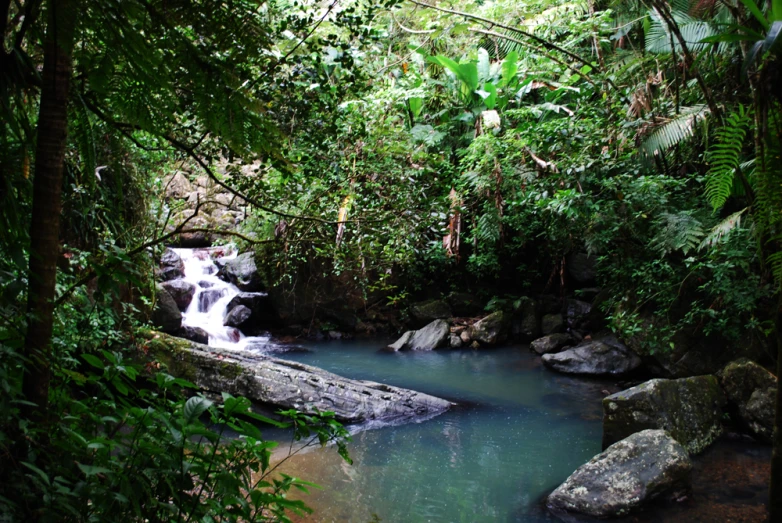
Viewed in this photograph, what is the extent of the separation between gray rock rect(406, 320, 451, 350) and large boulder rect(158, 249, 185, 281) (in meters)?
5.34

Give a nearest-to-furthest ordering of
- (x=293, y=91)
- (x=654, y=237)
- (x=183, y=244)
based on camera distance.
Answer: (x=293, y=91)
(x=654, y=237)
(x=183, y=244)

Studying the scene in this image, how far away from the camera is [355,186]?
5.13 metres

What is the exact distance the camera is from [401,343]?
9.91 meters

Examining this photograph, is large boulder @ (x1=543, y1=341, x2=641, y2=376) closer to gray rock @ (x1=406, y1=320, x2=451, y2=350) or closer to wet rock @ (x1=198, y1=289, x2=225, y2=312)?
gray rock @ (x1=406, y1=320, x2=451, y2=350)

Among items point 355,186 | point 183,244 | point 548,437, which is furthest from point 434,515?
point 183,244

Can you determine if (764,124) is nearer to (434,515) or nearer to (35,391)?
(35,391)

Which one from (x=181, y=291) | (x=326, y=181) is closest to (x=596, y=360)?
(x=326, y=181)

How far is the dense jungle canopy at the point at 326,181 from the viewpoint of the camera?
1.33 meters

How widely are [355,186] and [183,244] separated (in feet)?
31.0

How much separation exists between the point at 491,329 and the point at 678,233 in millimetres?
4342

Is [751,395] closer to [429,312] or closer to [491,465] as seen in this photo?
[491,465]

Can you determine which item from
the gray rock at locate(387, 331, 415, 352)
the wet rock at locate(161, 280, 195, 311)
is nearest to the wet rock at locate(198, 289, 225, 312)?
the wet rock at locate(161, 280, 195, 311)

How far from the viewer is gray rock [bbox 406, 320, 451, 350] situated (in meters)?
9.83

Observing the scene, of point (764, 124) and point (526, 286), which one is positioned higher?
point (764, 124)
